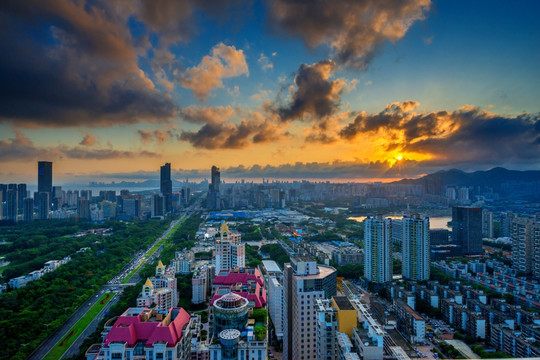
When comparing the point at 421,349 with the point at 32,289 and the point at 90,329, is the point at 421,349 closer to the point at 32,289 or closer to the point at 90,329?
the point at 90,329

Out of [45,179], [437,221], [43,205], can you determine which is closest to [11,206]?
[43,205]

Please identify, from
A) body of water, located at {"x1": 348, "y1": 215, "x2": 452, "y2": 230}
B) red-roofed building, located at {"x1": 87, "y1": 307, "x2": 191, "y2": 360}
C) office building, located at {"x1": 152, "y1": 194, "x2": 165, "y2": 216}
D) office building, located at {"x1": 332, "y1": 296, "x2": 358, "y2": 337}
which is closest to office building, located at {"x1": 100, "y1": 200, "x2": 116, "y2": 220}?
office building, located at {"x1": 152, "y1": 194, "x2": 165, "y2": 216}

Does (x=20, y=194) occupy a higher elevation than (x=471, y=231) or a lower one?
higher

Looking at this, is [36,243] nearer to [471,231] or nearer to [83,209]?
[83,209]

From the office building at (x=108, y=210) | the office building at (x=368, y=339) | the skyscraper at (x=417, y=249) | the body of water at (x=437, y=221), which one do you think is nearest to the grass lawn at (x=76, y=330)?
the office building at (x=368, y=339)

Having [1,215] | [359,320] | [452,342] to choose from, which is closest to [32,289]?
[359,320]

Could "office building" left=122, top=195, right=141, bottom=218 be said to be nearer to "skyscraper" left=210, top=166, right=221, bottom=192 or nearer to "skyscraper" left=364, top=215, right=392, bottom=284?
"skyscraper" left=210, top=166, right=221, bottom=192
